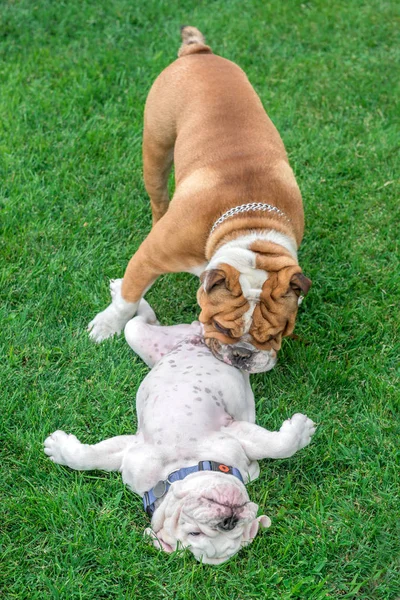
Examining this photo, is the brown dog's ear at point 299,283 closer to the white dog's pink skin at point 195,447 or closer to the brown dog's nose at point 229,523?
the white dog's pink skin at point 195,447

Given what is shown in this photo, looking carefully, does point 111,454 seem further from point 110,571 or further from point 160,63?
point 160,63

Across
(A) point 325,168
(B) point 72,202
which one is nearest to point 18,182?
(B) point 72,202

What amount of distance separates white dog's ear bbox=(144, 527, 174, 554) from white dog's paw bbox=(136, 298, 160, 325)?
1430 millimetres

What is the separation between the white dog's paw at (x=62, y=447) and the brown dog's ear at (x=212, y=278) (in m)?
1.03

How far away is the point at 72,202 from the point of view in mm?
5332

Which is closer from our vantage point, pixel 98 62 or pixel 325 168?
pixel 325 168

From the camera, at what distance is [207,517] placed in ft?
9.94

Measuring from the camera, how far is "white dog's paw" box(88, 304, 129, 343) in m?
4.41

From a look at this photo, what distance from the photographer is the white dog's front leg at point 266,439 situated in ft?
11.8

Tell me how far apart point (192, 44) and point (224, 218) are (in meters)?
1.69

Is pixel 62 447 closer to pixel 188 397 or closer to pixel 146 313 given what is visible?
pixel 188 397

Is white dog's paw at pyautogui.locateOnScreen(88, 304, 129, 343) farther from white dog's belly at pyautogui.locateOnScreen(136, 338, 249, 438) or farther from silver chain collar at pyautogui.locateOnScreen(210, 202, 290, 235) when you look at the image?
silver chain collar at pyautogui.locateOnScreen(210, 202, 290, 235)

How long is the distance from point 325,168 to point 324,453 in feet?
8.71

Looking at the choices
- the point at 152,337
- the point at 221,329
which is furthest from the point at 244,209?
the point at 152,337
